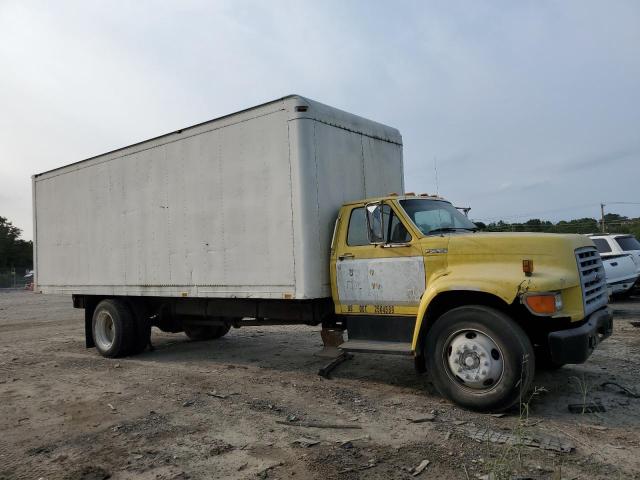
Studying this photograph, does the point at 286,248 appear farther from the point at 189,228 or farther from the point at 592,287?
the point at 592,287

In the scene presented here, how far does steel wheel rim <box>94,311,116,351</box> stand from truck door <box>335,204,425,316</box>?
4829mm

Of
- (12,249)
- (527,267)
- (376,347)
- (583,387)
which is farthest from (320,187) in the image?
(12,249)

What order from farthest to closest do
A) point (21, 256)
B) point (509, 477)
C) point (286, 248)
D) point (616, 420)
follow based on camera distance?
point (21, 256), point (286, 248), point (616, 420), point (509, 477)

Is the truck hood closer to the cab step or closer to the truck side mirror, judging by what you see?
the truck side mirror

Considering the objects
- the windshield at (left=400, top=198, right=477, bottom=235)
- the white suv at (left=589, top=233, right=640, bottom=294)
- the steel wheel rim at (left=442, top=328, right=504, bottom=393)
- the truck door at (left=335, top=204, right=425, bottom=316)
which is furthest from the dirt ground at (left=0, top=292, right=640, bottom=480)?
the white suv at (left=589, top=233, right=640, bottom=294)

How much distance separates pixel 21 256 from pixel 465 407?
81042 millimetres

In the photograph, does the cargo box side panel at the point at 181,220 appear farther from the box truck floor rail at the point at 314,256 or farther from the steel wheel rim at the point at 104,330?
the steel wheel rim at the point at 104,330

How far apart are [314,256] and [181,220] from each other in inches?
98.0

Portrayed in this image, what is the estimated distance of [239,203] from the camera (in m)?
6.73

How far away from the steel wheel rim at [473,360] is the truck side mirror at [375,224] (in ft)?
4.55

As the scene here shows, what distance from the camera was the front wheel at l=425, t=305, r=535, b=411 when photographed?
180 inches

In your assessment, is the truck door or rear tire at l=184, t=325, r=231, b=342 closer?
the truck door

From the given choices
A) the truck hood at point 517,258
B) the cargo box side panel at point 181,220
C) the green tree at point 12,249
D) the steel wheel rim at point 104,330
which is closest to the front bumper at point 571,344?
the truck hood at point 517,258

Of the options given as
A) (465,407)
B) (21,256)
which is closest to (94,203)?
(465,407)
